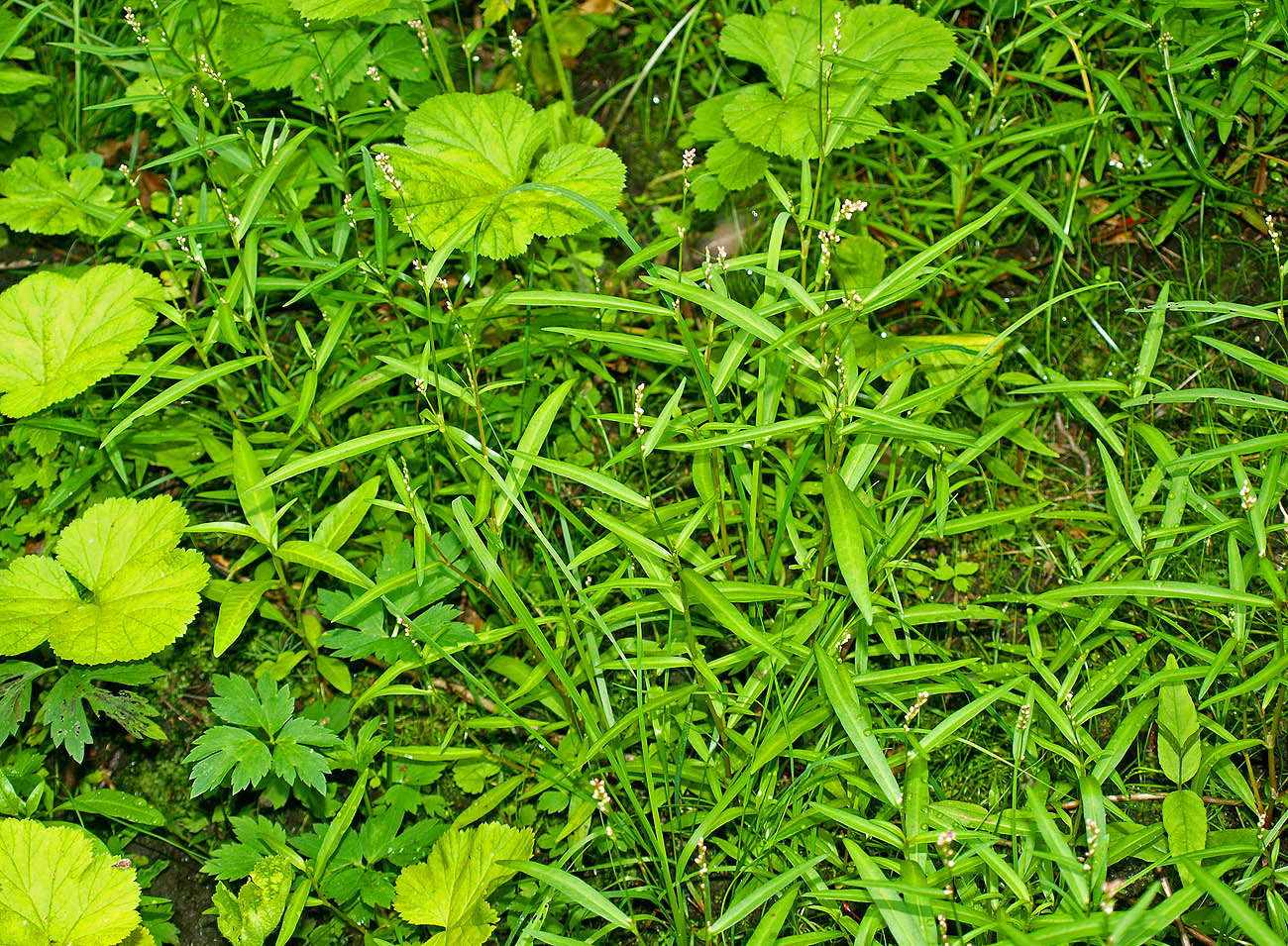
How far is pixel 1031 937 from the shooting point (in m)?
1.47

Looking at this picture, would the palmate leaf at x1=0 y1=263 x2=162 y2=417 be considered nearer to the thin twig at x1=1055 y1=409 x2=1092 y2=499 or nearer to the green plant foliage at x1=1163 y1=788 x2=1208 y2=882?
the thin twig at x1=1055 y1=409 x2=1092 y2=499

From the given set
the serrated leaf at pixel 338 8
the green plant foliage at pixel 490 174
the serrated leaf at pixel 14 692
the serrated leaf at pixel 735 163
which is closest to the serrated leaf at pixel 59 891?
the serrated leaf at pixel 14 692

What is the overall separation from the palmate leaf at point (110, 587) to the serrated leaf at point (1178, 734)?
74.3 inches

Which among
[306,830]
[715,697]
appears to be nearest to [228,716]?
[306,830]

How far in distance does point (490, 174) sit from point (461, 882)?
1505 mm

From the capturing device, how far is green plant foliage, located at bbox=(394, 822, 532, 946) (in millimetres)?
1825

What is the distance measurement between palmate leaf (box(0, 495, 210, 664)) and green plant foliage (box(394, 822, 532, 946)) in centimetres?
69

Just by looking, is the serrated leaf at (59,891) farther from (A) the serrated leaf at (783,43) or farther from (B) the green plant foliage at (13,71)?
(A) the serrated leaf at (783,43)

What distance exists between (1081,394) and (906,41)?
932 millimetres

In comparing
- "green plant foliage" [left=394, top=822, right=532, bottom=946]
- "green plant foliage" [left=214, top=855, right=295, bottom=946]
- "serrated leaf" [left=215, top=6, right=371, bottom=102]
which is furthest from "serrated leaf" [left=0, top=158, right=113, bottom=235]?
"green plant foliage" [left=394, top=822, right=532, bottom=946]

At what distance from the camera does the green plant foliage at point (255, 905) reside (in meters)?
1.88

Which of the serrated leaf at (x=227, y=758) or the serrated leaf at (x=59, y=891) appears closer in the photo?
the serrated leaf at (x=59, y=891)

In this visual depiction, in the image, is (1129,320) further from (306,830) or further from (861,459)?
(306,830)

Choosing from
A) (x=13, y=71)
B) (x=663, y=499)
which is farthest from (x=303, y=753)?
(x=13, y=71)
